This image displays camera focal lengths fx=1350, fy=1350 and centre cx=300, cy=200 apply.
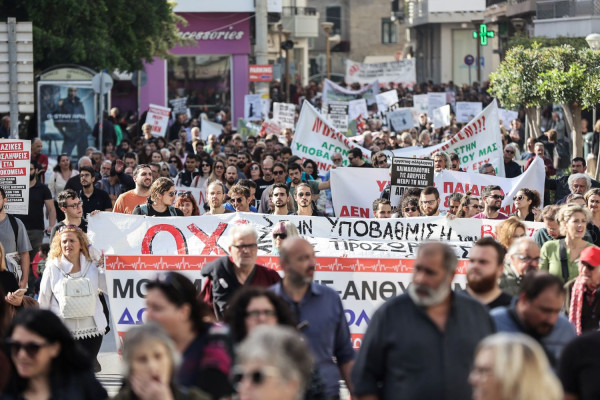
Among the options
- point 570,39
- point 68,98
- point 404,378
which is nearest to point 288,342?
point 404,378

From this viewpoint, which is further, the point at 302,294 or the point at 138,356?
the point at 302,294

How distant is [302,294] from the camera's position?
7.07m

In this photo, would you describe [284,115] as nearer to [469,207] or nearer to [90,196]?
[90,196]

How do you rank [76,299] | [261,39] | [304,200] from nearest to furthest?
[76,299] < [304,200] < [261,39]

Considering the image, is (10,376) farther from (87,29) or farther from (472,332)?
(87,29)

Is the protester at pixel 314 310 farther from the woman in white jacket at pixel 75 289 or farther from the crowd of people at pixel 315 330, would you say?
the woman in white jacket at pixel 75 289

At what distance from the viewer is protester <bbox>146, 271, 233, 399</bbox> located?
5.69 m

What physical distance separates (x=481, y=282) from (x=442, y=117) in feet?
78.4

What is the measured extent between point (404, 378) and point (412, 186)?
9243mm

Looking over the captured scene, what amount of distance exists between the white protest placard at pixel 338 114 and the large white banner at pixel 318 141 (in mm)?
7853

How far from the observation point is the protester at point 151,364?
16.9 ft

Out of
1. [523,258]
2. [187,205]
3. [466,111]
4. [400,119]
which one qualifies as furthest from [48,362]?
[466,111]

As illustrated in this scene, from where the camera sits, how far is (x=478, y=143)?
19.5m

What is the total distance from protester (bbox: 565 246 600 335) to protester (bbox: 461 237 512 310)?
1.38 metres
